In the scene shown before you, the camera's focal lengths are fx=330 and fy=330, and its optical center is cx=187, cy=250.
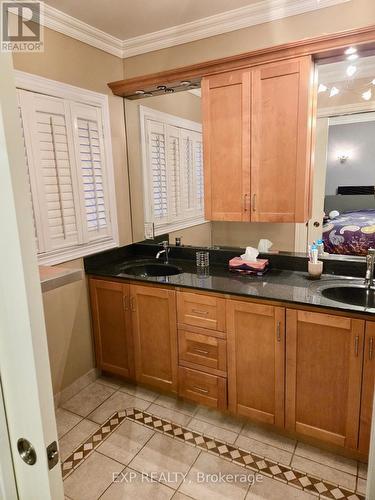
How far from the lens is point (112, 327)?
253 cm

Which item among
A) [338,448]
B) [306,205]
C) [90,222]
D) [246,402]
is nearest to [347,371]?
[338,448]

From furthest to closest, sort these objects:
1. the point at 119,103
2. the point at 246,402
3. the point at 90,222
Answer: the point at 119,103
the point at 90,222
the point at 246,402

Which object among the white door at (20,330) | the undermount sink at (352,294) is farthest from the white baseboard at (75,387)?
the undermount sink at (352,294)

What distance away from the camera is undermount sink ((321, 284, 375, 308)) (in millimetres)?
1945

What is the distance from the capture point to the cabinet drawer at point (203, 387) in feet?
6.95

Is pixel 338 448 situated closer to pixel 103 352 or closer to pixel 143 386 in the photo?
pixel 143 386

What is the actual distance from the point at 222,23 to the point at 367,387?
2.39 m

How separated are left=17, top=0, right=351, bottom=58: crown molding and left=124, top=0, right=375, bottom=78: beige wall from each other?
0.10 feet

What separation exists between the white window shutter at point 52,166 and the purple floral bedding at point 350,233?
1.79 m

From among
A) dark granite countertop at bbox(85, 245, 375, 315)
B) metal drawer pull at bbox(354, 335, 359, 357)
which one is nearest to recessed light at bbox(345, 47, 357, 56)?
dark granite countertop at bbox(85, 245, 375, 315)

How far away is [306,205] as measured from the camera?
2.10 meters

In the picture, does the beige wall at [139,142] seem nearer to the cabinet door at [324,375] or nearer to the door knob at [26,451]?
the cabinet door at [324,375]

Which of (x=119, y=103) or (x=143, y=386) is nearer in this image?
(x=143, y=386)

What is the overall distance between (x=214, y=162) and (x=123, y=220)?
99cm
